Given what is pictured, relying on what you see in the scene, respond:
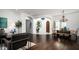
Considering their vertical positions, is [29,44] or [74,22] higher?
[74,22]

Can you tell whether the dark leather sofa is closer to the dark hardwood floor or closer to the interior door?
the interior door


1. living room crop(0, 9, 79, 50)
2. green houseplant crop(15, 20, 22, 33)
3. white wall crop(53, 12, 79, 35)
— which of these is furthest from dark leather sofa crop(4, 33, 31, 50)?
white wall crop(53, 12, 79, 35)

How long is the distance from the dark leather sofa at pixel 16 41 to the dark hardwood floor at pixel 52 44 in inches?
8.2

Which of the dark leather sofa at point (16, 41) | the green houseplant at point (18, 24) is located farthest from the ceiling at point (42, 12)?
the dark leather sofa at point (16, 41)

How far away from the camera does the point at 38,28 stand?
109 inches

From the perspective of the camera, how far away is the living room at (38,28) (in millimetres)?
2674

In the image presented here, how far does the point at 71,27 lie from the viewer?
8.82 feet

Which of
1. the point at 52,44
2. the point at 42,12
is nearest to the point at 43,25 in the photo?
the point at 42,12

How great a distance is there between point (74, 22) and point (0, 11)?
1.64 meters

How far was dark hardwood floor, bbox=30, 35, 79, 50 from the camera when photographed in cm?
269

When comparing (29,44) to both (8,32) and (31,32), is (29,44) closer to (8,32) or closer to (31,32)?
(31,32)

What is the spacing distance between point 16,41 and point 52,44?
0.80 metres

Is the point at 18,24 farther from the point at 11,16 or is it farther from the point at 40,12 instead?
the point at 40,12
